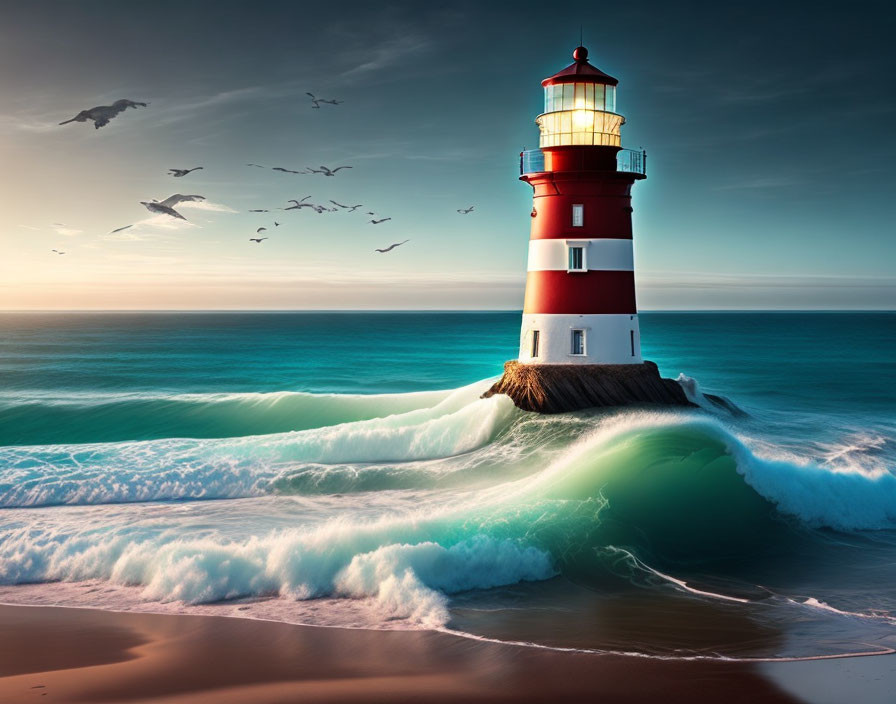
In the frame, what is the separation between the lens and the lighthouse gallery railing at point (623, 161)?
45.0 ft

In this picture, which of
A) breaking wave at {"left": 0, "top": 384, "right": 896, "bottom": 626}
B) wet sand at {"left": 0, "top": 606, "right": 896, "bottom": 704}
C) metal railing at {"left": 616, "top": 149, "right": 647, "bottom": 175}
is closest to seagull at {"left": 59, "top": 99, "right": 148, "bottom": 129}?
breaking wave at {"left": 0, "top": 384, "right": 896, "bottom": 626}

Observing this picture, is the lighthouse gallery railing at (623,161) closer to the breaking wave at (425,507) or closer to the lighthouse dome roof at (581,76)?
the lighthouse dome roof at (581,76)

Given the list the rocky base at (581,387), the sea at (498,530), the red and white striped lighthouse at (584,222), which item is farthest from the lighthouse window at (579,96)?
the sea at (498,530)

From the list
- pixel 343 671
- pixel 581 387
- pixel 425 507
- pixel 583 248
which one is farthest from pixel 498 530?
pixel 583 248

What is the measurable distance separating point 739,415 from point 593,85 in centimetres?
849

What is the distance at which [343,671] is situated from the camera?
19.1ft

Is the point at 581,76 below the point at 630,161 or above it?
above

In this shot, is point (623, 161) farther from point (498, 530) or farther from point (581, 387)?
point (498, 530)

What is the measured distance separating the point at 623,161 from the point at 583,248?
152 cm

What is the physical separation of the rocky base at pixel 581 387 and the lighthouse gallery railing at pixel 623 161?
308cm

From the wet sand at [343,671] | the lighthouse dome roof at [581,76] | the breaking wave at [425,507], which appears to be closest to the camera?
the wet sand at [343,671]

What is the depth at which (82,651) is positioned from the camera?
6.27 meters

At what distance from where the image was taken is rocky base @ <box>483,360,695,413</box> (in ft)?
45.1

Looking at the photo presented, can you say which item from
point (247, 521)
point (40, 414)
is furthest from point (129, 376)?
point (247, 521)
